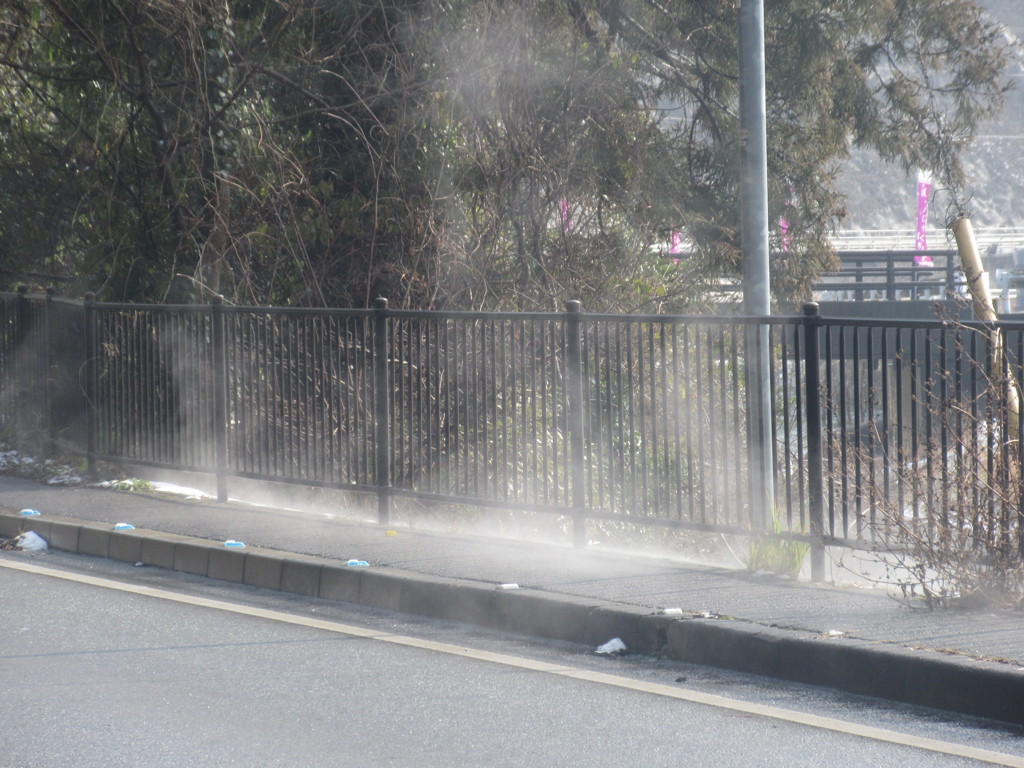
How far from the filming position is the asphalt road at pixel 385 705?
451 cm

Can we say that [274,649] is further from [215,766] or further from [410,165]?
[410,165]

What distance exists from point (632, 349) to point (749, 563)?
57.2 inches

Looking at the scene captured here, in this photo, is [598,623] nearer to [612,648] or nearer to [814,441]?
[612,648]

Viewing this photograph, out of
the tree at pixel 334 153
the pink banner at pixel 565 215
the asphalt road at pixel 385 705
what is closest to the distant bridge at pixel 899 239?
the tree at pixel 334 153

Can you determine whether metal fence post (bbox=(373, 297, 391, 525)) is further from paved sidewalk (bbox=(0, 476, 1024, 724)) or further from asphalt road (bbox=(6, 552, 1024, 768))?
asphalt road (bbox=(6, 552, 1024, 768))

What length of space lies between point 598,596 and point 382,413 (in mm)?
2847

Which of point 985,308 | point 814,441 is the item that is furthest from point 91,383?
point 985,308

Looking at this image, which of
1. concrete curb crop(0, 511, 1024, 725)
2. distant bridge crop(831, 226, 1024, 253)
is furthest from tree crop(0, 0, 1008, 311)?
distant bridge crop(831, 226, 1024, 253)

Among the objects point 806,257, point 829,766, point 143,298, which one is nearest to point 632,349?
point 829,766

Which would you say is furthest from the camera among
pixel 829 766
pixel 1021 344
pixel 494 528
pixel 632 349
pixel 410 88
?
pixel 410 88

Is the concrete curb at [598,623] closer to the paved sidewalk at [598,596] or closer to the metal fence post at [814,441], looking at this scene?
the paved sidewalk at [598,596]

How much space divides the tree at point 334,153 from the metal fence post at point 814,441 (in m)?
6.44

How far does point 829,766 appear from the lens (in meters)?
4.36

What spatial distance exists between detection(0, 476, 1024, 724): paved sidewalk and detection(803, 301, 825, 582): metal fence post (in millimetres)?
305
